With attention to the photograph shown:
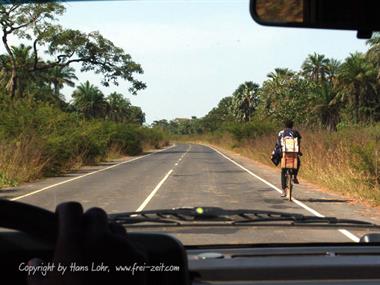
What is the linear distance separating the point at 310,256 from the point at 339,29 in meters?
1.24

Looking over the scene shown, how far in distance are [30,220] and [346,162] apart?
55.5 ft

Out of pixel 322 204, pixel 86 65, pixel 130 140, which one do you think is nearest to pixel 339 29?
pixel 86 65

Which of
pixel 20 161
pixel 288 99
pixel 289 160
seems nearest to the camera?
pixel 289 160

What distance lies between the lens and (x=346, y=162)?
1805 cm

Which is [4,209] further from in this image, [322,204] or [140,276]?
[322,204]

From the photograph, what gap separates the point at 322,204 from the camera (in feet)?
43.2

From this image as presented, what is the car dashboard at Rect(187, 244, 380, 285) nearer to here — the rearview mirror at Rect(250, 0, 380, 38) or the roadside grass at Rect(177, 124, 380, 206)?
the rearview mirror at Rect(250, 0, 380, 38)

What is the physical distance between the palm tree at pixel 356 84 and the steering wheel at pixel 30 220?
47.8 metres

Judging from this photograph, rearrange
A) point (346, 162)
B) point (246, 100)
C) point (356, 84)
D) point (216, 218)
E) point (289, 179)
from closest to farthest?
point (216, 218), point (289, 179), point (346, 162), point (356, 84), point (246, 100)

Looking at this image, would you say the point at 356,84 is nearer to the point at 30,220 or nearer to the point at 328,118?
the point at 328,118

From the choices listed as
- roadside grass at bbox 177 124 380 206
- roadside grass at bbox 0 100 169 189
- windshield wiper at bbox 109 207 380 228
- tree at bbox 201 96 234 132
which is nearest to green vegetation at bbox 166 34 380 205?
roadside grass at bbox 177 124 380 206

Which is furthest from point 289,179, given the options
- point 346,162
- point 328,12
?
point 328,12

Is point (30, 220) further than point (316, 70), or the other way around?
point (316, 70)

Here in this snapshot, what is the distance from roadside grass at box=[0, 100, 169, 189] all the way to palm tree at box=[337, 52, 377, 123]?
940 inches
